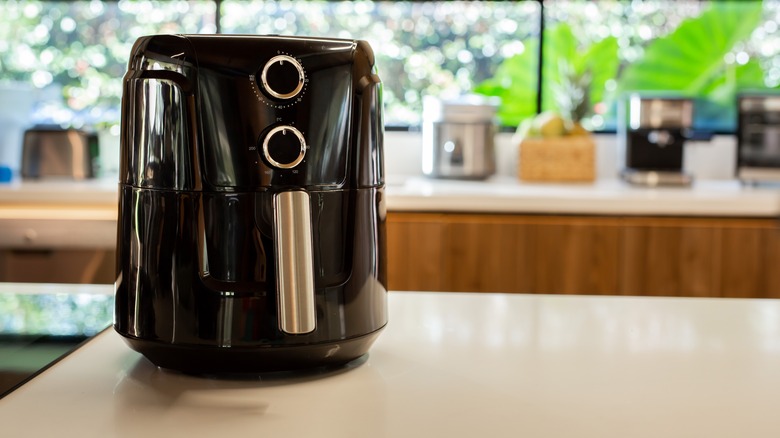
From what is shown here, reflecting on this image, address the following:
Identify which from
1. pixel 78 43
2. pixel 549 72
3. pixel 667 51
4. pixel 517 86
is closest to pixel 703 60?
pixel 667 51

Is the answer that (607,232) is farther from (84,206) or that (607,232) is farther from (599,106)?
(84,206)

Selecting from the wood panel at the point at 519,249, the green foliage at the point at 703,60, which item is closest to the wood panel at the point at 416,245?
the wood panel at the point at 519,249

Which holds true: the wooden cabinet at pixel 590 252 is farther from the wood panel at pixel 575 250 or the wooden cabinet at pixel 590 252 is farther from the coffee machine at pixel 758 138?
the coffee machine at pixel 758 138

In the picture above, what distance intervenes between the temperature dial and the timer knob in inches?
0.9

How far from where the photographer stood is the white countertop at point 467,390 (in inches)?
21.4

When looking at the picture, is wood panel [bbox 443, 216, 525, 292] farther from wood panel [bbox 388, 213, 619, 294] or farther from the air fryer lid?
the air fryer lid

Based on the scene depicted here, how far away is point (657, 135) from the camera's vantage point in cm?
274

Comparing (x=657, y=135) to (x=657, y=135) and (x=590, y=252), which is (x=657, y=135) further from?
(x=590, y=252)

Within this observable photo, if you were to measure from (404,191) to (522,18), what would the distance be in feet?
3.63

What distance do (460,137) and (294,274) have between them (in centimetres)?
224

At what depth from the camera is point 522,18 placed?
126 inches

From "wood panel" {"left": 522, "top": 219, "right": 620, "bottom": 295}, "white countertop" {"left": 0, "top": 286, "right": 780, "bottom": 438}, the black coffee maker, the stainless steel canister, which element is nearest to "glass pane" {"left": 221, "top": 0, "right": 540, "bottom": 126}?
the stainless steel canister

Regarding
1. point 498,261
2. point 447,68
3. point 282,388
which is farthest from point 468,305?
point 447,68

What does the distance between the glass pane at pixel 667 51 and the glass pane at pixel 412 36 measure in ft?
0.79
